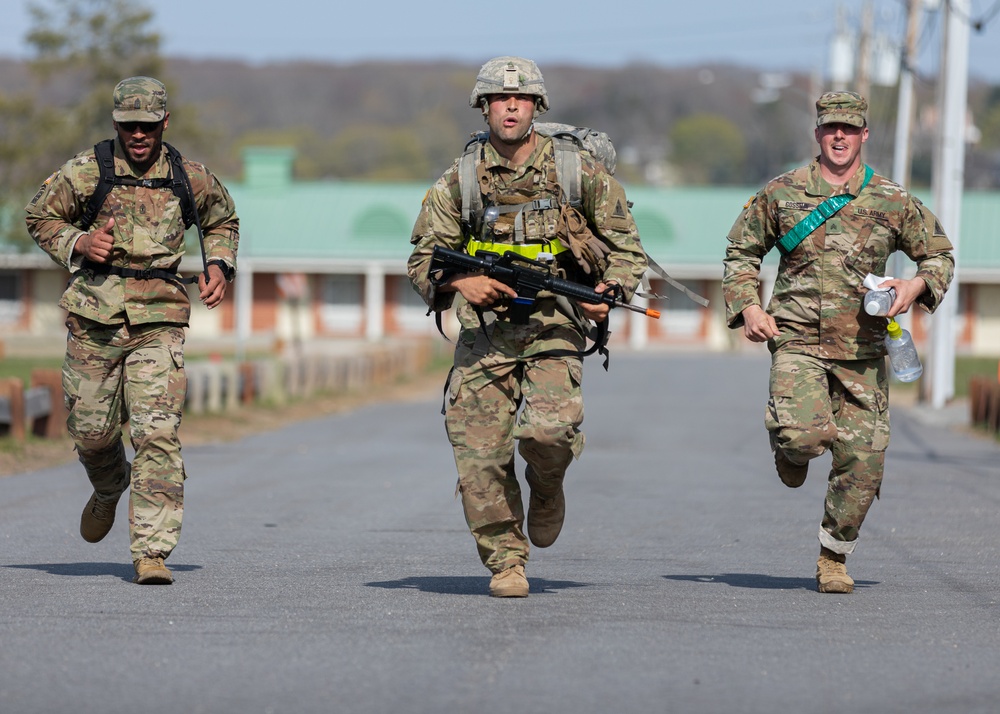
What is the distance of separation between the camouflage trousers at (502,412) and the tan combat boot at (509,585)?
1.5 inches

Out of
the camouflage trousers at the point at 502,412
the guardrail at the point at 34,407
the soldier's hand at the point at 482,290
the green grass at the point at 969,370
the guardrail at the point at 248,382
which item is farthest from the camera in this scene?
the green grass at the point at 969,370

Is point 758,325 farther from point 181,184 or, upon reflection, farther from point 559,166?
point 181,184

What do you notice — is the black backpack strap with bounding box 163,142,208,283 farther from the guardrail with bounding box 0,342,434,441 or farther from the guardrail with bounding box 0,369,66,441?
the guardrail with bounding box 0,369,66,441

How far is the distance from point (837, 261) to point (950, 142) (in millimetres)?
19802

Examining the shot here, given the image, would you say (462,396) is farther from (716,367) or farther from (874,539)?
(716,367)

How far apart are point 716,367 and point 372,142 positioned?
322 feet

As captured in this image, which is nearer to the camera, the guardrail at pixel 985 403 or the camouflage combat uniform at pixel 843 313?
the camouflage combat uniform at pixel 843 313

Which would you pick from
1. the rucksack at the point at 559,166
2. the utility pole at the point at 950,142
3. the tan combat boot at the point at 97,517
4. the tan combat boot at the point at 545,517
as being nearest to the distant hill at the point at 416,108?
the utility pole at the point at 950,142

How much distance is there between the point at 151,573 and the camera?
707 centimetres

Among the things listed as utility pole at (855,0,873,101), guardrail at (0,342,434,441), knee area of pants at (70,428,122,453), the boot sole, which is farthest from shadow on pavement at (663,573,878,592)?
utility pole at (855,0,873,101)

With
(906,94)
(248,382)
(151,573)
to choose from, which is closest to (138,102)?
(151,573)

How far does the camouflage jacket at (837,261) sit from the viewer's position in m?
7.23

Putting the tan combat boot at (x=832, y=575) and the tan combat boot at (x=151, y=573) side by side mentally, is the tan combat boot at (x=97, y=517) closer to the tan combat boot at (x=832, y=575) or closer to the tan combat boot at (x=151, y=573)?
the tan combat boot at (x=151, y=573)

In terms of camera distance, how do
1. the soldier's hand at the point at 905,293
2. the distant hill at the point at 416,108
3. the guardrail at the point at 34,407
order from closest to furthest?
the soldier's hand at the point at 905,293, the guardrail at the point at 34,407, the distant hill at the point at 416,108
